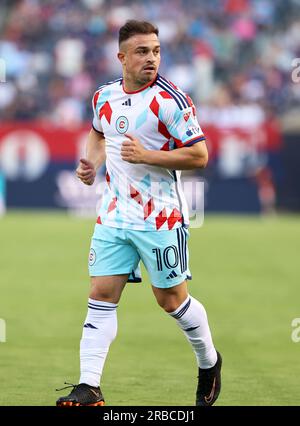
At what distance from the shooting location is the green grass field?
24.7 ft

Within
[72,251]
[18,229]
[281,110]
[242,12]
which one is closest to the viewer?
[72,251]

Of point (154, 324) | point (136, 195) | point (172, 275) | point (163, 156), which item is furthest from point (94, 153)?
point (154, 324)

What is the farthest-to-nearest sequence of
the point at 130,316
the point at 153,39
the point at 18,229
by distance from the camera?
the point at 18,229 < the point at 130,316 < the point at 153,39

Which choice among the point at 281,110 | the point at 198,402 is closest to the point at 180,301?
the point at 198,402

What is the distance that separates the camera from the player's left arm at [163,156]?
6.57m

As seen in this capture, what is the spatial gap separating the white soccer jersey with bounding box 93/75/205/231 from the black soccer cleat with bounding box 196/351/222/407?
38.9 inches

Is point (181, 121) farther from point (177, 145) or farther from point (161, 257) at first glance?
point (161, 257)

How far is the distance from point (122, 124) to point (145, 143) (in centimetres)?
19

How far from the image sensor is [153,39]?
22.1ft

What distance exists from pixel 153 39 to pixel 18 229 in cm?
1332

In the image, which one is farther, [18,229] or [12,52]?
[12,52]

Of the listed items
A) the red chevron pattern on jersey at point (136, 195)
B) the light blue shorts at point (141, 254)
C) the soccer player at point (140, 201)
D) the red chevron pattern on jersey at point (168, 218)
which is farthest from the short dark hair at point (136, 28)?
the light blue shorts at point (141, 254)

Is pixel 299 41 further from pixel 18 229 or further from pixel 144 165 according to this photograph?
pixel 144 165

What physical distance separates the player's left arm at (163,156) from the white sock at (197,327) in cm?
89
